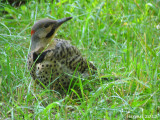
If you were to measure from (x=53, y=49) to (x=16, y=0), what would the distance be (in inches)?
110

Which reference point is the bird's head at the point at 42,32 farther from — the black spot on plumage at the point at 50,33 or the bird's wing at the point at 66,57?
the bird's wing at the point at 66,57

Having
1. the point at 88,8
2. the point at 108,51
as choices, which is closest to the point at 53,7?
the point at 88,8

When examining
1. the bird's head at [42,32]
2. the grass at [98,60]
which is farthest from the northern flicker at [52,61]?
the grass at [98,60]

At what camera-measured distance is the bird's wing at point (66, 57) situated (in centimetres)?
371

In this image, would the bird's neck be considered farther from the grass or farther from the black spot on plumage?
the grass

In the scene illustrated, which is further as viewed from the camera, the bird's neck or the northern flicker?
the bird's neck

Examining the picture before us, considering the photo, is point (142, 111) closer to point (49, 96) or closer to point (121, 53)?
point (49, 96)

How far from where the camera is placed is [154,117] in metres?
2.95

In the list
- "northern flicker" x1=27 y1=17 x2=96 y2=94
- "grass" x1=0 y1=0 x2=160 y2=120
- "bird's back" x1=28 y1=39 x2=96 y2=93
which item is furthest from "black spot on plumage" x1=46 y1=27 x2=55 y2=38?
"grass" x1=0 y1=0 x2=160 y2=120

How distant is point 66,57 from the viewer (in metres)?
3.83

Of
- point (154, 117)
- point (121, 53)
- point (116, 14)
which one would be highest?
point (116, 14)

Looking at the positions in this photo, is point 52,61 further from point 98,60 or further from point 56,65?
point 98,60

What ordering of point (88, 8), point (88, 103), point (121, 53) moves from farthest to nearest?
1. point (88, 8)
2. point (121, 53)
3. point (88, 103)

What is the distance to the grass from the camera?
3.21 metres
